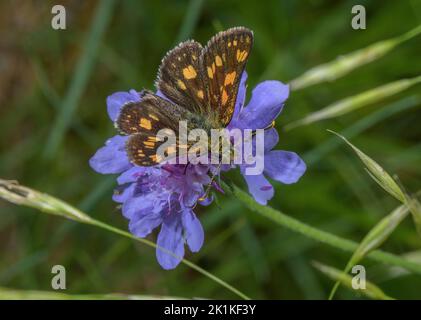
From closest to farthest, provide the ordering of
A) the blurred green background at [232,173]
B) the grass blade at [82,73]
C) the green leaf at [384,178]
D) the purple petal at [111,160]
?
the green leaf at [384,178]
the purple petal at [111,160]
the grass blade at [82,73]
the blurred green background at [232,173]

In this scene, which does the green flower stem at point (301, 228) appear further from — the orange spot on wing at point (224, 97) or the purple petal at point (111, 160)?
the purple petal at point (111, 160)

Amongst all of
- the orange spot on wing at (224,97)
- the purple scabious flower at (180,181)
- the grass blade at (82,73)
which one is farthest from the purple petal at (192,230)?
the grass blade at (82,73)

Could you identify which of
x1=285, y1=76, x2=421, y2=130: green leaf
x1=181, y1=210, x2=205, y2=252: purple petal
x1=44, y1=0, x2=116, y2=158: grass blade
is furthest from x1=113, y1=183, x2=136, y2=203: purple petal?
x1=44, y1=0, x2=116, y2=158: grass blade

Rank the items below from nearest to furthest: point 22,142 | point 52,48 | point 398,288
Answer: point 398,288 < point 52,48 < point 22,142

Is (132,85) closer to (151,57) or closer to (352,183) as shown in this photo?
(151,57)

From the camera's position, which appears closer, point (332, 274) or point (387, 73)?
point (332, 274)

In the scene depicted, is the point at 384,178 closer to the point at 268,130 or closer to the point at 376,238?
the point at 376,238

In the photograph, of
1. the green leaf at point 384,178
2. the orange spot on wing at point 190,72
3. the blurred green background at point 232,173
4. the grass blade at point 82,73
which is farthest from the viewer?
the blurred green background at point 232,173

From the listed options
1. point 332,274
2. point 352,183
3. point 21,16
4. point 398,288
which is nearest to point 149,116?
point 332,274
